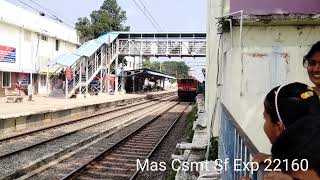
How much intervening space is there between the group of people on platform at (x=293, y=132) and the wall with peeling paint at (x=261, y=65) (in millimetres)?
4174

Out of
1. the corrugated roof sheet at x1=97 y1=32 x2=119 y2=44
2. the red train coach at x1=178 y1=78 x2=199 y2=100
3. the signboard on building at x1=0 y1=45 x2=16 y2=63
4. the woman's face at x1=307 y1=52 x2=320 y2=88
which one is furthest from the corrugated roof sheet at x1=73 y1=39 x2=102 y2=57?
the woman's face at x1=307 y1=52 x2=320 y2=88

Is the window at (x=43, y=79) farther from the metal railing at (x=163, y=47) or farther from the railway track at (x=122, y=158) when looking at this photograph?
the railway track at (x=122, y=158)

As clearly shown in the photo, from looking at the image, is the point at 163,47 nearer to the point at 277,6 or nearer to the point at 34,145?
the point at 34,145

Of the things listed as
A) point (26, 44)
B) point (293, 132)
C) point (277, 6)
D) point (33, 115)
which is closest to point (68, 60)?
point (26, 44)

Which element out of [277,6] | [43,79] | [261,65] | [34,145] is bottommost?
[34,145]

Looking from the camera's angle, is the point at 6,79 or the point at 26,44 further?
the point at 26,44

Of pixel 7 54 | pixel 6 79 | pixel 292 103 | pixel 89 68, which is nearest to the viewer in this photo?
pixel 292 103

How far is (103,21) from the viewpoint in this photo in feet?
206

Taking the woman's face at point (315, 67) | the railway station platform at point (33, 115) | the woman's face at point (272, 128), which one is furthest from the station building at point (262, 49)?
the railway station platform at point (33, 115)

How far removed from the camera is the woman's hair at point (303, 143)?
157 centimetres

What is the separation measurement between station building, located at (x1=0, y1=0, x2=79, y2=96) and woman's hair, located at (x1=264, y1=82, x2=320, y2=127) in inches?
1167

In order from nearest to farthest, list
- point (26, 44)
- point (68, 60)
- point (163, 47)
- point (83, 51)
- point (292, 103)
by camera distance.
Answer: point (292, 103), point (68, 60), point (26, 44), point (83, 51), point (163, 47)

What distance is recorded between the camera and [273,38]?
669 cm

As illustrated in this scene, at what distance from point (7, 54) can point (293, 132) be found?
31.3 m
